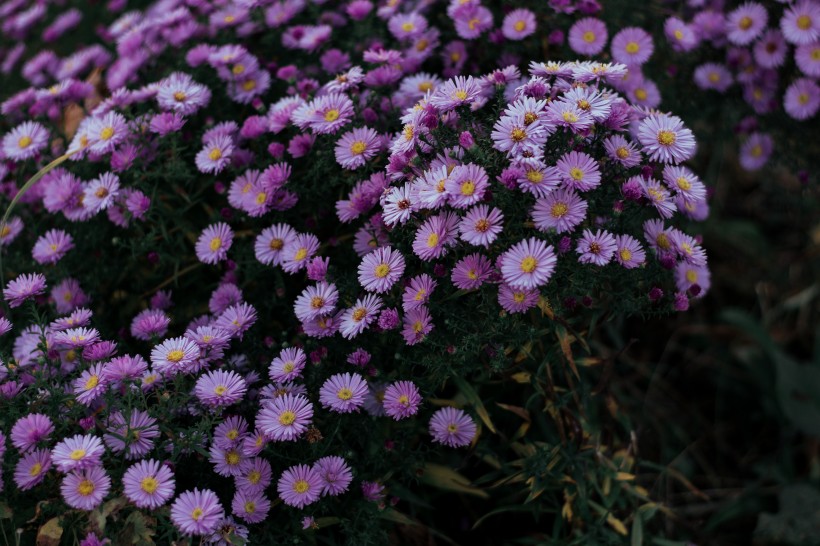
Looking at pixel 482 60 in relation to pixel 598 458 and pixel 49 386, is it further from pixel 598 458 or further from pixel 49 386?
pixel 49 386


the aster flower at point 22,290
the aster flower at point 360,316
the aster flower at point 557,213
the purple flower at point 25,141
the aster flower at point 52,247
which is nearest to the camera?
the aster flower at point 557,213

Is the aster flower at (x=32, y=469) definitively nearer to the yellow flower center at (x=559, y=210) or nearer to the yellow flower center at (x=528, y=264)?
the yellow flower center at (x=528, y=264)

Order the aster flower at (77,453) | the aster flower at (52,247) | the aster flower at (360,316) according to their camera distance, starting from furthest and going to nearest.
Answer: the aster flower at (52,247) → the aster flower at (360,316) → the aster flower at (77,453)

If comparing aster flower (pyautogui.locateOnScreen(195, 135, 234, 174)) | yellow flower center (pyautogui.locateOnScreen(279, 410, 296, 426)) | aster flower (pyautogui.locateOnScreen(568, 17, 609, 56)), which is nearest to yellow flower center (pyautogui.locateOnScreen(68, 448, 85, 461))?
yellow flower center (pyautogui.locateOnScreen(279, 410, 296, 426))

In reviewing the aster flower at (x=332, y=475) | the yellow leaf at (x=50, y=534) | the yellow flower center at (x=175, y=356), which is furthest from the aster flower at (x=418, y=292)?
the yellow leaf at (x=50, y=534)

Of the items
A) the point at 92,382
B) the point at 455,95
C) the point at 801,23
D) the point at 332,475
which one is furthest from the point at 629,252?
the point at 801,23
